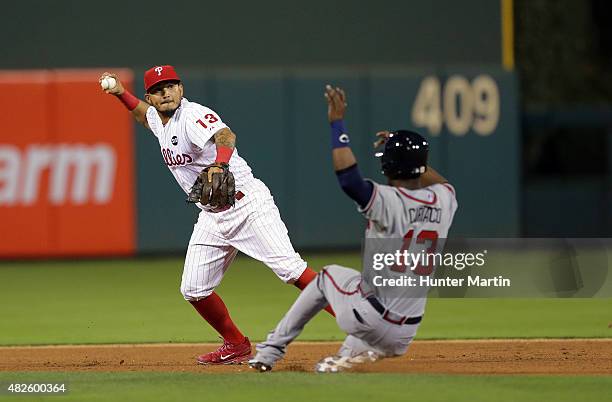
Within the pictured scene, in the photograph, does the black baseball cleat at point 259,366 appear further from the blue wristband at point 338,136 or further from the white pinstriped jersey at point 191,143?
the blue wristband at point 338,136

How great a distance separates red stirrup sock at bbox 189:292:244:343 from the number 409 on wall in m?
7.46

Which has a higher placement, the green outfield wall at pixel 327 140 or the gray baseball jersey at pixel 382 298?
the gray baseball jersey at pixel 382 298

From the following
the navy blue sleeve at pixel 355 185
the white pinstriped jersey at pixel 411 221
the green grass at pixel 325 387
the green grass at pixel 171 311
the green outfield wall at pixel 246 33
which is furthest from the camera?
the green outfield wall at pixel 246 33

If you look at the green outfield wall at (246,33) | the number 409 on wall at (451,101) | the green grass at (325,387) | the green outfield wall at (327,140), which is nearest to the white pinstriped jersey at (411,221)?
the green grass at (325,387)

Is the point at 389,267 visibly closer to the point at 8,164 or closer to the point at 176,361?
the point at 176,361

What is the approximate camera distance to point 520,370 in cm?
687

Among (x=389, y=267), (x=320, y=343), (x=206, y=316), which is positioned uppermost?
(x=389, y=267)

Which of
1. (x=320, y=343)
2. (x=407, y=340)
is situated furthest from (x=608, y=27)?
(x=407, y=340)

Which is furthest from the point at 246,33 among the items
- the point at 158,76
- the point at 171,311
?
the point at 158,76

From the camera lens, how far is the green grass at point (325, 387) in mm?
5617

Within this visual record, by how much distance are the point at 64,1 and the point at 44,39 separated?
0.52 metres

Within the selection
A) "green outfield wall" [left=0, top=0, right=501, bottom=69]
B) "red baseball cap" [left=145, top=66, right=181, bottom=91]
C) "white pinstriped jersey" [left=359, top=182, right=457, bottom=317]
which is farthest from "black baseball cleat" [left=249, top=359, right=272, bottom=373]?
"green outfield wall" [left=0, top=0, right=501, bottom=69]

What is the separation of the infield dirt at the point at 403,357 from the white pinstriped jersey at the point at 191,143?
1103 millimetres

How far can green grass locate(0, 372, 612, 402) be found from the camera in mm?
5617
